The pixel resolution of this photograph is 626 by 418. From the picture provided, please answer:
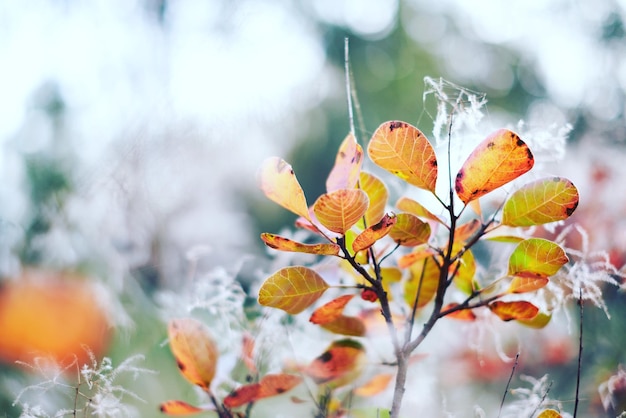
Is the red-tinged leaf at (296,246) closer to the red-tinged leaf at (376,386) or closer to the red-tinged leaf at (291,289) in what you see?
the red-tinged leaf at (291,289)

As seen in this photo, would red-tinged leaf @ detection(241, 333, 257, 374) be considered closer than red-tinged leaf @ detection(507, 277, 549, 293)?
No

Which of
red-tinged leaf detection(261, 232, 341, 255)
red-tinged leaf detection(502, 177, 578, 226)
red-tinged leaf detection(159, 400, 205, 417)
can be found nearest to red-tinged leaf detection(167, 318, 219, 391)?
red-tinged leaf detection(159, 400, 205, 417)

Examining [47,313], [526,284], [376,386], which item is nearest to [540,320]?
[526,284]

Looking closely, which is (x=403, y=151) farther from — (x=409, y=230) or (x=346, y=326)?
(x=346, y=326)

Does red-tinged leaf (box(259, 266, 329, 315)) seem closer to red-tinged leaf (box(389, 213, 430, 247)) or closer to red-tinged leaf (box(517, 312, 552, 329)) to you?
red-tinged leaf (box(389, 213, 430, 247))

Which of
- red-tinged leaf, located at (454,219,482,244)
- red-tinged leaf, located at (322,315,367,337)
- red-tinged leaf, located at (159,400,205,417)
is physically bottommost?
red-tinged leaf, located at (159,400,205,417)

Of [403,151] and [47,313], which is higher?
[403,151]
